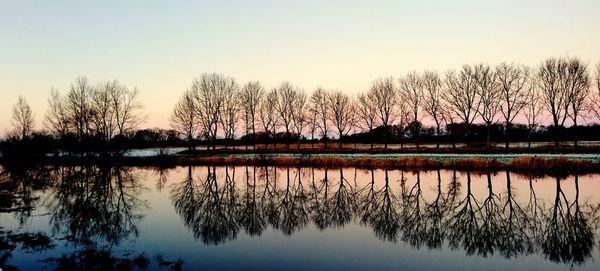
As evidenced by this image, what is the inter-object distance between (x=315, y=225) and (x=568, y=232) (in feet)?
28.5

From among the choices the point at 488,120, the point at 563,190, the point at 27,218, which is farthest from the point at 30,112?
the point at 563,190

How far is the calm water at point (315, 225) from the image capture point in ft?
38.4

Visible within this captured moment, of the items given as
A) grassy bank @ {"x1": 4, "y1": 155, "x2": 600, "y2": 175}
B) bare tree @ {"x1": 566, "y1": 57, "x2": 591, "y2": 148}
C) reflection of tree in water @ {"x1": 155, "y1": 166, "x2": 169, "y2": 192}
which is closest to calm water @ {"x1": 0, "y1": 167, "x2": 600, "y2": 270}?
reflection of tree in water @ {"x1": 155, "y1": 166, "x2": 169, "y2": 192}

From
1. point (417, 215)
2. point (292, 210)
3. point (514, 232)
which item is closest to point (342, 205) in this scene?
point (292, 210)

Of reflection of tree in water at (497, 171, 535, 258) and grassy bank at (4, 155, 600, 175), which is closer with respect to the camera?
reflection of tree in water at (497, 171, 535, 258)

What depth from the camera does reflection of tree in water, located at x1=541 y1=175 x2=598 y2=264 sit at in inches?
460

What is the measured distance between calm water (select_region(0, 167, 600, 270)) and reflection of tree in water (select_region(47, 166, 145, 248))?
6cm

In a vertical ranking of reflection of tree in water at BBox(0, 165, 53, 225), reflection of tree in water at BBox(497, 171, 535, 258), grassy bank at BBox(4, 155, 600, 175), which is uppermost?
grassy bank at BBox(4, 155, 600, 175)

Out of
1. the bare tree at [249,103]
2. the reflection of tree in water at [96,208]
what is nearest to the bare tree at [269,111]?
the bare tree at [249,103]

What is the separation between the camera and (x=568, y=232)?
1389cm

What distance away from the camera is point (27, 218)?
18.0 meters

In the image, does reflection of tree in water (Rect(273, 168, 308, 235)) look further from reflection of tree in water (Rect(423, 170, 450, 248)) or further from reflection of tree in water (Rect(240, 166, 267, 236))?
reflection of tree in water (Rect(423, 170, 450, 248))

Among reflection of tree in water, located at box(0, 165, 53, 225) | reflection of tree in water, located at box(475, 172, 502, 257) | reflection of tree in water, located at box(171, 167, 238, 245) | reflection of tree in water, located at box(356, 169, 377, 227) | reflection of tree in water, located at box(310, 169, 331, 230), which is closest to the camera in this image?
reflection of tree in water, located at box(475, 172, 502, 257)

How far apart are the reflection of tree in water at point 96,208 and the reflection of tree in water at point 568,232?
13628 mm
